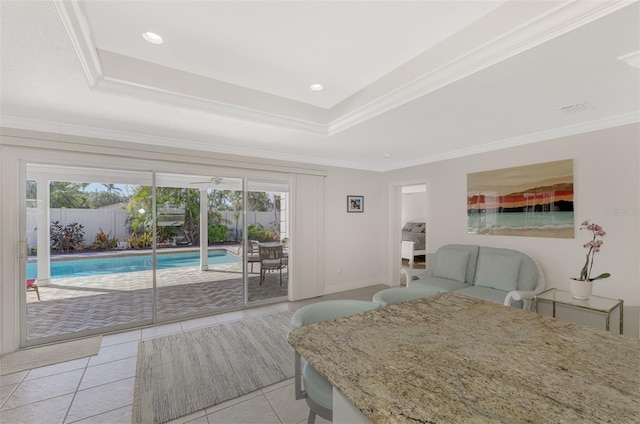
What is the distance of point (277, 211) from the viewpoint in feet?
16.5

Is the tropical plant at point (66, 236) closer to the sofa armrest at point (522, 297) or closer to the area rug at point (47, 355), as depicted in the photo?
the area rug at point (47, 355)

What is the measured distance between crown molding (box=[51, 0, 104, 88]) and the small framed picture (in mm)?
4040

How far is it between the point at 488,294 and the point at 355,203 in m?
2.77

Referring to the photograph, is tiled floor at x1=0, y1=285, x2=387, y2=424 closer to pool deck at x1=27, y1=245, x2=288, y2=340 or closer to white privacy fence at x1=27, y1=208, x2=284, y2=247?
pool deck at x1=27, y1=245, x2=288, y2=340

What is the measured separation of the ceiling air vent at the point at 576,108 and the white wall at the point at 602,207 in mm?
653

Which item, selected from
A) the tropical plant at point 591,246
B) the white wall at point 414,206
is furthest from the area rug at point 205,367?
the white wall at point 414,206

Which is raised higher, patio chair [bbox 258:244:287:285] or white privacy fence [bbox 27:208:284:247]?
white privacy fence [bbox 27:208:284:247]

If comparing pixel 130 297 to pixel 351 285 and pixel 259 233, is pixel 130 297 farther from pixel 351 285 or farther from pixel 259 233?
pixel 351 285

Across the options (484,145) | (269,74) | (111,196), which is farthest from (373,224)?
(111,196)

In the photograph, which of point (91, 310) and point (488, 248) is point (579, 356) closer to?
point (488, 248)

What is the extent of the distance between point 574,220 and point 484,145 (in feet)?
4.72

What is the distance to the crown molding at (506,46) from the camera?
4.73 ft

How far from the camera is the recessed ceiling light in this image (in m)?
1.98

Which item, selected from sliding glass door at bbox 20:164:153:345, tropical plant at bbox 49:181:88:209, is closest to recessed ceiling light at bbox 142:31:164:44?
sliding glass door at bbox 20:164:153:345
